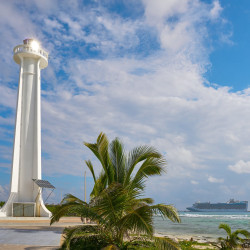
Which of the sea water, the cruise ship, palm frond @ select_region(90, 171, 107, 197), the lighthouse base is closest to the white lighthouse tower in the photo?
the lighthouse base

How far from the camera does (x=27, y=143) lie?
23.3 metres

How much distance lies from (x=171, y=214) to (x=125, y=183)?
1.93m

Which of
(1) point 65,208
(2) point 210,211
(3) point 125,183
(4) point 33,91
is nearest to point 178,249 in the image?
(3) point 125,183

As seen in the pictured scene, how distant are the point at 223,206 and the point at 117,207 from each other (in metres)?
123

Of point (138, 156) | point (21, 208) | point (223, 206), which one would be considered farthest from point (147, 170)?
point (223, 206)

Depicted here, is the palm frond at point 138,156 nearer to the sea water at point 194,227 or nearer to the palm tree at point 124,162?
the palm tree at point 124,162

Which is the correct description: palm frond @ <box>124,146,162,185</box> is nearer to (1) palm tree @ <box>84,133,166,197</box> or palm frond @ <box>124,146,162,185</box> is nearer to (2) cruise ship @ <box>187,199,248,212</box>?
(1) palm tree @ <box>84,133,166,197</box>

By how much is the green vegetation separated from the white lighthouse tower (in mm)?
15045

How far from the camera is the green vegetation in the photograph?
6.74 m

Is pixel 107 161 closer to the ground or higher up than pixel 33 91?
closer to the ground

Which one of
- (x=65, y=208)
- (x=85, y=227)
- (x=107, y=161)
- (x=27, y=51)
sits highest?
(x=27, y=51)

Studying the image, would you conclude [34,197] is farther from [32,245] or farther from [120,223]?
[120,223]

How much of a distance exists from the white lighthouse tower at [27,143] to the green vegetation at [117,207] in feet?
49.4

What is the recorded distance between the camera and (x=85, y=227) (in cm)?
771
